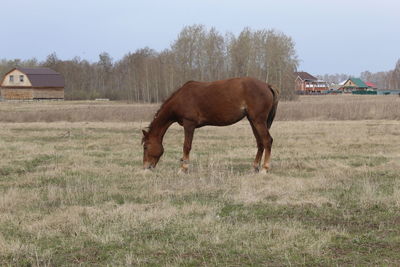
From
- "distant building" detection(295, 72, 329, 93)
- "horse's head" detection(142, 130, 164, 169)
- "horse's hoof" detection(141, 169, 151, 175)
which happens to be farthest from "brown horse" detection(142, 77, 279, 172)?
"distant building" detection(295, 72, 329, 93)

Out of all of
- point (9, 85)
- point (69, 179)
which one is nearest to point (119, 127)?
point (69, 179)

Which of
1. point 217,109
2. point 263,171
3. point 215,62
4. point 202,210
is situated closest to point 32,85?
point 215,62

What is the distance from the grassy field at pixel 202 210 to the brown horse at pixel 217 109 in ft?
2.07

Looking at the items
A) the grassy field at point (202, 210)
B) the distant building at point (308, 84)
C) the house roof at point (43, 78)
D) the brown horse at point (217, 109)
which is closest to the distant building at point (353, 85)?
the distant building at point (308, 84)

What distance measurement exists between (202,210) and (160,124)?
4.88 meters

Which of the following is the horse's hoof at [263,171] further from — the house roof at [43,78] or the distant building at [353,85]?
the distant building at [353,85]

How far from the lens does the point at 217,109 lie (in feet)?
36.5

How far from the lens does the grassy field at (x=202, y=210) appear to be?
17.2 ft

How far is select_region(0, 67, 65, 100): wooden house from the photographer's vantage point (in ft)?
262

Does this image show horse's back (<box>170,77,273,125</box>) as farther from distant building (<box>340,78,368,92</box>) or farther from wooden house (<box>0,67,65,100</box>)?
distant building (<box>340,78,368,92</box>)

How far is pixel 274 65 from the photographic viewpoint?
230 ft

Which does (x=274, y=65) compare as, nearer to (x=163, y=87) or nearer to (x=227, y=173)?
(x=163, y=87)

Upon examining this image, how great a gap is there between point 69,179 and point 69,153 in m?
4.43

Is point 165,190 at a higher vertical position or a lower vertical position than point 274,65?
lower
